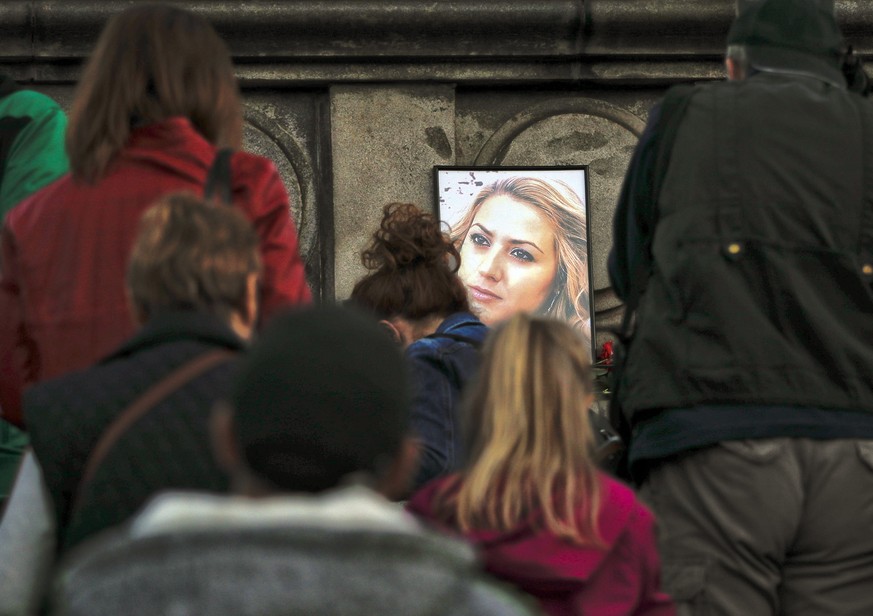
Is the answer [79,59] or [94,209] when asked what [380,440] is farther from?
[79,59]

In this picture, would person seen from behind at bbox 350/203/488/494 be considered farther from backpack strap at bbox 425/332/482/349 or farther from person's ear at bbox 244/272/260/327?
person's ear at bbox 244/272/260/327

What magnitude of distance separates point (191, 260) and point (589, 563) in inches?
36.6

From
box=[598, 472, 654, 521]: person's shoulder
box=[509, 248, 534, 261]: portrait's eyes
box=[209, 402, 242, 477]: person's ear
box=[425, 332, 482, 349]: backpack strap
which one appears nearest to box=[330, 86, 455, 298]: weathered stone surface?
box=[509, 248, 534, 261]: portrait's eyes

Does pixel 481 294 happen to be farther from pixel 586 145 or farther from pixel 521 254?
pixel 586 145

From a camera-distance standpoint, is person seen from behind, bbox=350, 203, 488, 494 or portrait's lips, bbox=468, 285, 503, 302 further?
portrait's lips, bbox=468, 285, 503, 302

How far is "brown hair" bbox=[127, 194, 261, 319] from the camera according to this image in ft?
9.06

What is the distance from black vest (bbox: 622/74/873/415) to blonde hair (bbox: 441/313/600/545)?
299mm

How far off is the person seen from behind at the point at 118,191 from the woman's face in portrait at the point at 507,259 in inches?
145

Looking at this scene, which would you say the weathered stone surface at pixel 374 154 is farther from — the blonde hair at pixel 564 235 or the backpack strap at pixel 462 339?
the backpack strap at pixel 462 339

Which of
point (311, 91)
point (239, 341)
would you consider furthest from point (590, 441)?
point (311, 91)

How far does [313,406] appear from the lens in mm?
2098

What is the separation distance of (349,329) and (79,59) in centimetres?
533

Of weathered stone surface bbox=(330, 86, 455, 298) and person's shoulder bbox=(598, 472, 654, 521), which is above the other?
weathered stone surface bbox=(330, 86, 455, 298)

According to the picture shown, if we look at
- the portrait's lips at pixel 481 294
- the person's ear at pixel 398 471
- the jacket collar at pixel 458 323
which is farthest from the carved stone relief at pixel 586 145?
the person's ear at pixel 398 471
